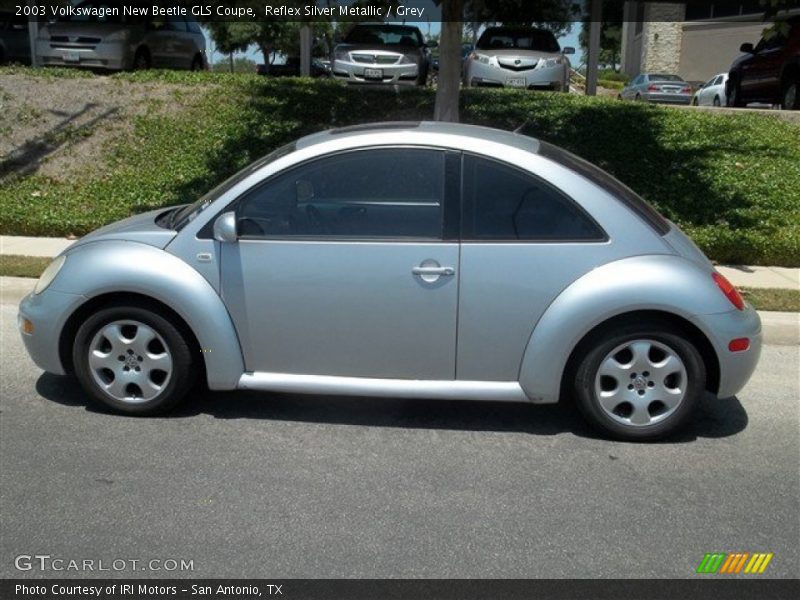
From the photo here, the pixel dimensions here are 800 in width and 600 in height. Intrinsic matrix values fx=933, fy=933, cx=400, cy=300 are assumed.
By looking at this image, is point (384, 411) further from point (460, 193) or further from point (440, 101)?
point (440, 101)

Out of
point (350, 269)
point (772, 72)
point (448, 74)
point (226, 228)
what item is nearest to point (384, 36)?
point (448, 74)

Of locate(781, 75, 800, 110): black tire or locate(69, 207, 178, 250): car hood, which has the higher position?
locate(781, 75, 800, 110): black tire

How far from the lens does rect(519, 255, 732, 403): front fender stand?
4910mm

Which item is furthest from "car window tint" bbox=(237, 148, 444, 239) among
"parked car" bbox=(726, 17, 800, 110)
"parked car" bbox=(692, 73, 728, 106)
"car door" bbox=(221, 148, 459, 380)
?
"parked car" bbox=(692, 73, 728, 106)

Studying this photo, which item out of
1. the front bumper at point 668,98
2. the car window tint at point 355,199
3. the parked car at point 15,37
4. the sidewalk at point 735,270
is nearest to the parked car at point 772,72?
the sidewalk at point 735,270

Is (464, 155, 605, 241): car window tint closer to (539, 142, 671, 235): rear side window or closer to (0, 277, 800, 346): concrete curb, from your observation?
(539, 142, 671, 235): rear side window

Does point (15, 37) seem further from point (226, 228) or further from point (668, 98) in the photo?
point (668, 98)

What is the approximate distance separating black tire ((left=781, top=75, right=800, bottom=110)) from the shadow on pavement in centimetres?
1098

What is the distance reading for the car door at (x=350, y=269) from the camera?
499cm

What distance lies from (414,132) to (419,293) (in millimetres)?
919

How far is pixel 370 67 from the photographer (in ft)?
50.4

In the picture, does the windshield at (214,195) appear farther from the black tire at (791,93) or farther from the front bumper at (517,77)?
the black tire at (791,93)
